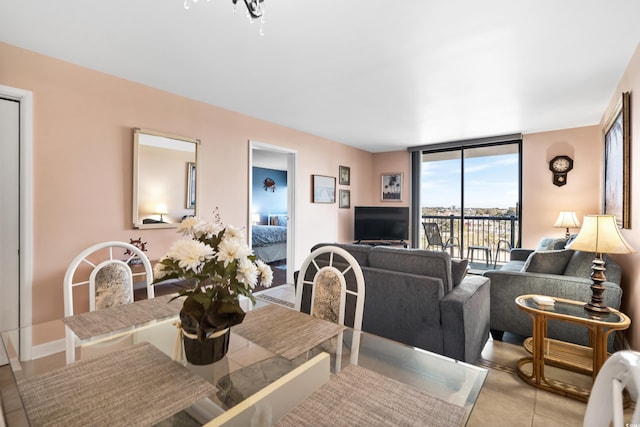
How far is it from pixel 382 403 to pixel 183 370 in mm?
666

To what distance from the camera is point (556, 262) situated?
9.01ft

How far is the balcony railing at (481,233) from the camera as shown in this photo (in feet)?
17.7

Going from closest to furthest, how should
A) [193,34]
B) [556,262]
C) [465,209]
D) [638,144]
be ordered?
[193,34] < [638,144] < [556,262] < [465,209]

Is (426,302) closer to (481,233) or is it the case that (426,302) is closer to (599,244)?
(599,244)

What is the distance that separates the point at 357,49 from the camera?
2.31 metres

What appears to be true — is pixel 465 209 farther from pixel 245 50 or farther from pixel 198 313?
pixel 198 313

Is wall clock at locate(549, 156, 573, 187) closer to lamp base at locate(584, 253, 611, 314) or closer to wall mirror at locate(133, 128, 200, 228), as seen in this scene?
lamp base at locate(584, 253, 611, 314)

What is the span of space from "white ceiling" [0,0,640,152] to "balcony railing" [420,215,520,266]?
2.26m

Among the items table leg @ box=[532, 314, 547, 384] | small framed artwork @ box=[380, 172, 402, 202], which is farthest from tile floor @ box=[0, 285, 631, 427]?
small framed artwork @ box=[380, 172, 402, 202]

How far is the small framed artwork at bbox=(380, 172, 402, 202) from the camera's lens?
6.27 m

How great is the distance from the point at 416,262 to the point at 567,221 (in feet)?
10.9

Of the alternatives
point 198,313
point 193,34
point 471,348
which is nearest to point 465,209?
point 471,348

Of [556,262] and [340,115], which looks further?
[340,115]

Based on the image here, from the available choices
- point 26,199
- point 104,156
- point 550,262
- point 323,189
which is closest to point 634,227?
point 550,262
